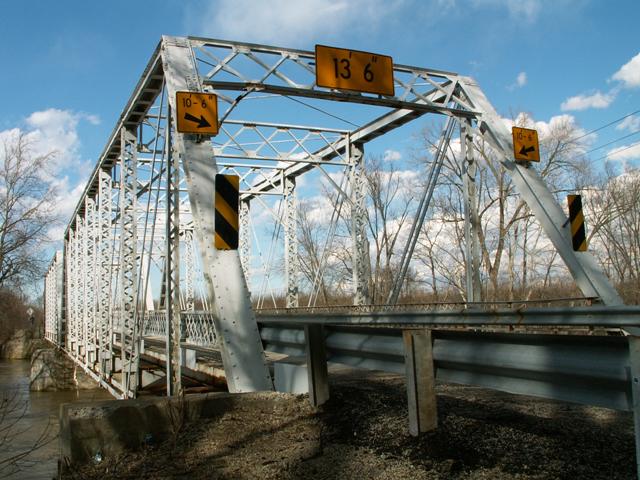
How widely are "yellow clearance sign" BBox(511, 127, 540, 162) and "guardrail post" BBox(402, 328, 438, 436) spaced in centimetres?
776

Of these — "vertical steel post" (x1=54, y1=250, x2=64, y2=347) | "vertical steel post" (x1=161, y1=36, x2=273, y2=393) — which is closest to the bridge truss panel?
"vertical steel post" (x1=161, y1=36, x2=273, y2=393)

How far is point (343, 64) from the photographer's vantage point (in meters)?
9.77

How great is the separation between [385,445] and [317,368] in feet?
3.75

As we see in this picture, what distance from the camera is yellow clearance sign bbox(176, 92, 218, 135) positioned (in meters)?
7.20

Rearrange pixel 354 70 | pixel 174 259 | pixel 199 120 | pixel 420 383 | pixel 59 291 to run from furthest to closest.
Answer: pixel 59 291 < pixel 354 70 < pixel 174 259 < pixel 199 120 < pixel 420 383

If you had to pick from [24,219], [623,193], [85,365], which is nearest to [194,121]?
[85,365]

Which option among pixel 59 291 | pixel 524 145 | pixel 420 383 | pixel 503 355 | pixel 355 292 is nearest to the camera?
pixel 503 355

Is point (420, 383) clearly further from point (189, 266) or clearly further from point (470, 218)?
point (189, 266)

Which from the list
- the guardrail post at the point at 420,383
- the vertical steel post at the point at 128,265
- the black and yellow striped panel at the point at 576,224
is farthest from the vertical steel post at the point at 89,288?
the guardrail post at the point at 420,383

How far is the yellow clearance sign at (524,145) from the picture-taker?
1066 cm

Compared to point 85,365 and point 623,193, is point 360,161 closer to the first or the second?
point 85,365

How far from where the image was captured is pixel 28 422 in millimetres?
19484

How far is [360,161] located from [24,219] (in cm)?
2217

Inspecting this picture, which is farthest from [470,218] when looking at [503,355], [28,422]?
[28,422]
